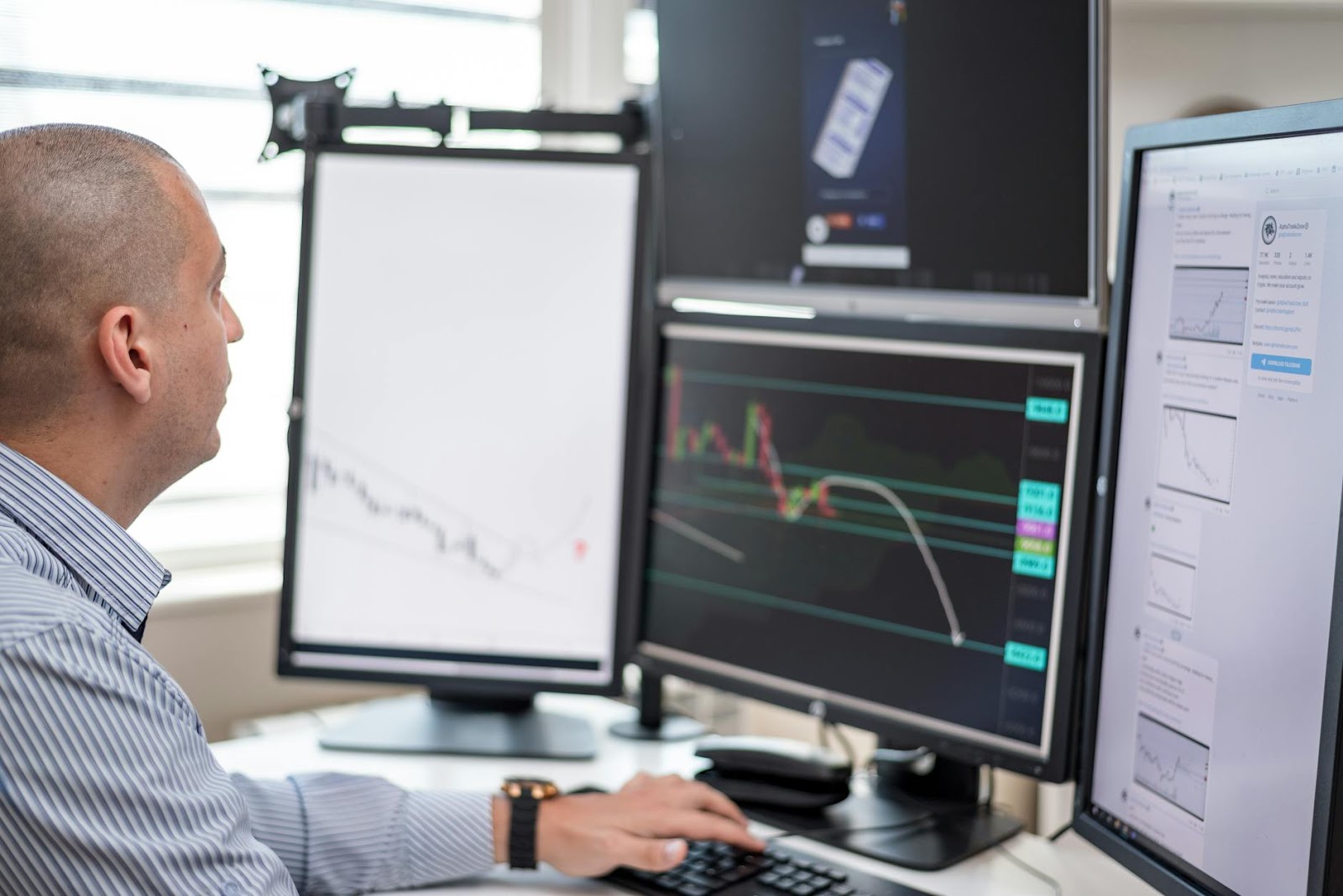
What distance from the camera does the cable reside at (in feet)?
3.89

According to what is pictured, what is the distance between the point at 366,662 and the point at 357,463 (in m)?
0.23

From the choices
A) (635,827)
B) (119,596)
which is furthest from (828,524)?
(119,596)

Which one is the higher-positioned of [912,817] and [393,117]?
[393,117]

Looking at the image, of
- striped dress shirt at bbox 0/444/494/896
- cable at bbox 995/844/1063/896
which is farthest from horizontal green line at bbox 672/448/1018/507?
striped dress shirt at bbox 0/444/494/896

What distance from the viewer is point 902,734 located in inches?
50.8

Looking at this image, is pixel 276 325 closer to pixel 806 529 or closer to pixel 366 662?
pixel 366 662

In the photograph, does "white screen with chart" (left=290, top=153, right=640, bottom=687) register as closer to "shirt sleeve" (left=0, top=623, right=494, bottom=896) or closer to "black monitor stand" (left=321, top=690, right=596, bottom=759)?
"black monitor stand" (left=321, top=690, right=596, bottom=759)

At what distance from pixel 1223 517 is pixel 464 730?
0.90 meters

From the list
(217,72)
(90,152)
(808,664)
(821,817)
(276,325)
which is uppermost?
(217,72)

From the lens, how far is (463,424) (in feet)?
5.00

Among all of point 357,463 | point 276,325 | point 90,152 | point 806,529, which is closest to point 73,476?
point 90,152

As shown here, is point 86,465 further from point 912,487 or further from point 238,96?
point 238,96

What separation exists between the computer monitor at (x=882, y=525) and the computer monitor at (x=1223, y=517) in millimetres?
93

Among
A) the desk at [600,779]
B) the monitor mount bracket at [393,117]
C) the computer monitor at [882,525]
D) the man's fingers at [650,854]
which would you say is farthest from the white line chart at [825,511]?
the monitor mount bracket at [393,117]
